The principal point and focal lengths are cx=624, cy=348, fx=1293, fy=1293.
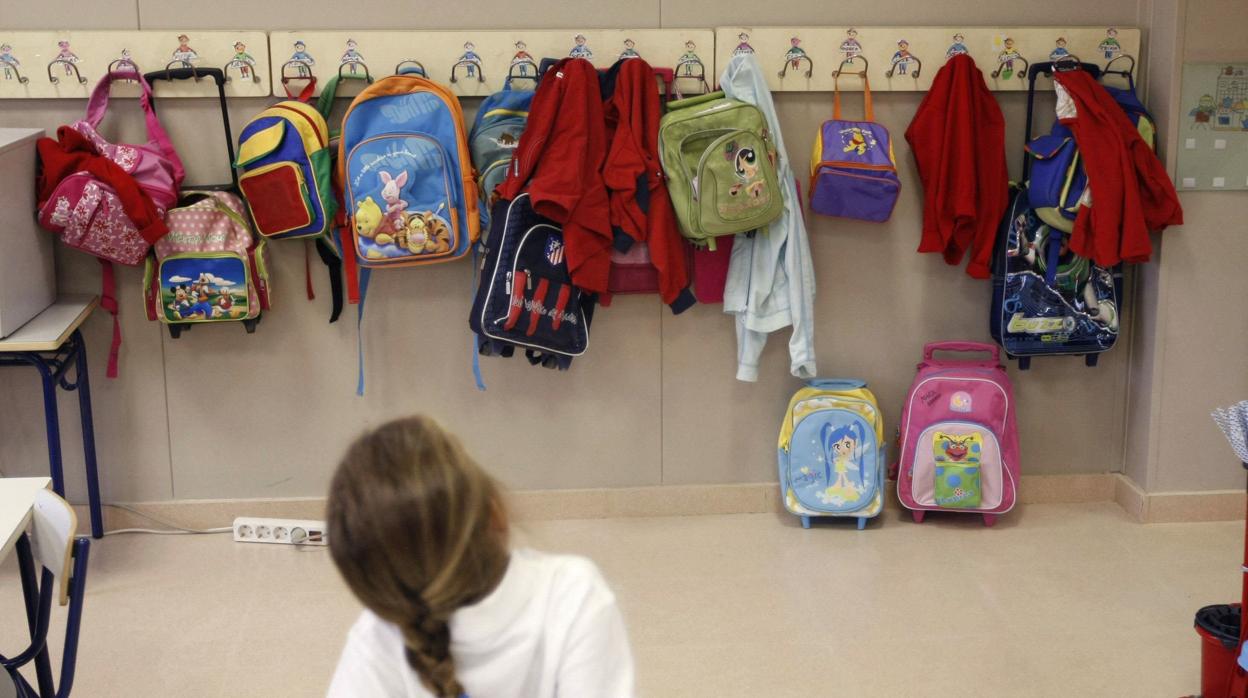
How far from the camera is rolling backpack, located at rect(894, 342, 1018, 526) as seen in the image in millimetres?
3826

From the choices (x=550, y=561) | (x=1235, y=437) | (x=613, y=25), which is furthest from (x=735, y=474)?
(x=550, y=561)

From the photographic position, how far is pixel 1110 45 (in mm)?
3795

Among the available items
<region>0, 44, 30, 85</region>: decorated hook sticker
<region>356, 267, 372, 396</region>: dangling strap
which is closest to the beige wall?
<region>356, 267, 372, 396</region>: dangling strap

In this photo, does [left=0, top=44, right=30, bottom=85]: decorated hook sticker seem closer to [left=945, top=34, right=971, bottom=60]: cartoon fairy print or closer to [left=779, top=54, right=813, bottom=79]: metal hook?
[left=779, top=54, right=813, bottom=79]: metal hook

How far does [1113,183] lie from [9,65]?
3.09 m

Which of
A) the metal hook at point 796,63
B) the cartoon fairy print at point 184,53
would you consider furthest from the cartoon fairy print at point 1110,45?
the cartoon fairy print at point 184,53

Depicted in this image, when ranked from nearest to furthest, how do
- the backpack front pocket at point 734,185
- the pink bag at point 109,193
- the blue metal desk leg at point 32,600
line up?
the blue metal desk leg at point 32,600 → the pink bag at point 109,193 → the backpack front pocket at point 734,185

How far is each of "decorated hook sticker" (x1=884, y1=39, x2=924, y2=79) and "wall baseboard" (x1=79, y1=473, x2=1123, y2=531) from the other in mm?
1302

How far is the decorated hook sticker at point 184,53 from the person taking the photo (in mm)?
3602

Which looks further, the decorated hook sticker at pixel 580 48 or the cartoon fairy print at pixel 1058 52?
the cartoon fairy print at pixel 1058 52

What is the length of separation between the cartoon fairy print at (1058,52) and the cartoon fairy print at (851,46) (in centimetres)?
57

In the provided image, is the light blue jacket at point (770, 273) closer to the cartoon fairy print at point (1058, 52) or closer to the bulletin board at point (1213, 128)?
the cartoon fairy print at point (1058, 52)

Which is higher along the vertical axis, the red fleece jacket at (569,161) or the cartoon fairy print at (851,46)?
the cartoon fairy print at (851,46)

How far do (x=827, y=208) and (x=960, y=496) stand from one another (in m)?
0.95
